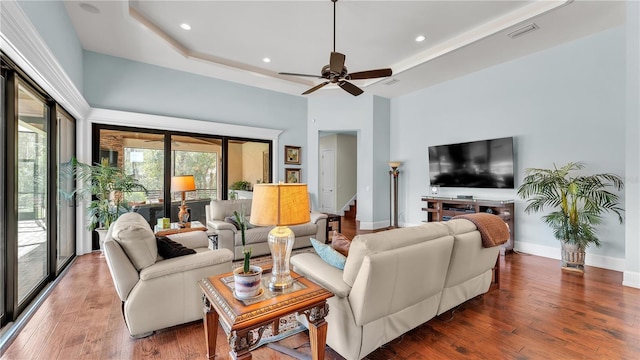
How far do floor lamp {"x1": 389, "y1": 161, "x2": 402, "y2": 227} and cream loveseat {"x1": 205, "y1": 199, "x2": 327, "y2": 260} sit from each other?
2289 mm

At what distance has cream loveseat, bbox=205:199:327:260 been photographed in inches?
160

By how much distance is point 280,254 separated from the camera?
178 centimetres

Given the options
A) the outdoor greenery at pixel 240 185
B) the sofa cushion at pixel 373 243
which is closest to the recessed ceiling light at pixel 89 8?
the outdoor greenery at pixel 240 185

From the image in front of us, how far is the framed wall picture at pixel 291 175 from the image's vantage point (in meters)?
6.52

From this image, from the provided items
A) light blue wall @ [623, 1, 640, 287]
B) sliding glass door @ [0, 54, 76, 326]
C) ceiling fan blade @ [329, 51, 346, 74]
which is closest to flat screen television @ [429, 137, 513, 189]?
light blue wall @ [623, 1, 640, 287]

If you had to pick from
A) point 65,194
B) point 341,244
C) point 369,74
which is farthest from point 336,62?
point 65,194

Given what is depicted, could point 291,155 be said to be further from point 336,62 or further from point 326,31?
point 336,62

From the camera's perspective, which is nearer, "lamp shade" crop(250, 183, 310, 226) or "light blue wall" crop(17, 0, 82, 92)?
"lamp shade" crop(250, 183, 310, 226)

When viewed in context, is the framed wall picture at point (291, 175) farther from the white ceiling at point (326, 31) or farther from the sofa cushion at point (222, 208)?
the white ceiling at point (326, 31)

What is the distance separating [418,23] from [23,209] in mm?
4957

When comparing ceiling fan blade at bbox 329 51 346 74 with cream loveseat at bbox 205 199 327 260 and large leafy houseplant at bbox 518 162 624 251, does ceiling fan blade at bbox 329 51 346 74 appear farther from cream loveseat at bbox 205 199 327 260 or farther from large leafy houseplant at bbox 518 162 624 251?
large leafy houseplant at bbox 518 162 624 251

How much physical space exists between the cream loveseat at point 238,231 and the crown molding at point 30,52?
7.75 feet

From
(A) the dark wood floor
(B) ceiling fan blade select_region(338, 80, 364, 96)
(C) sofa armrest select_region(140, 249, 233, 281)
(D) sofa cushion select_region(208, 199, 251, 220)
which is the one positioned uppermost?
(B) ceiling fan blade select_region(338, 80, 364, 96)

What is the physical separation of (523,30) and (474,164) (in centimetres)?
231
